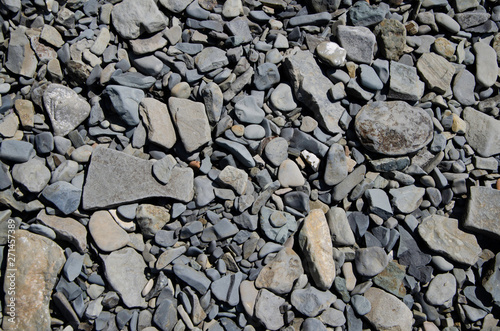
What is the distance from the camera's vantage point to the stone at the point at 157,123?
1774 millimetres

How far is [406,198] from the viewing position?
6.15ft

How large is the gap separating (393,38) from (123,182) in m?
1.61

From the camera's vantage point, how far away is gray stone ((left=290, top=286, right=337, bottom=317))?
66.2 inches

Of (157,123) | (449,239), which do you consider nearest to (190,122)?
(157,123)

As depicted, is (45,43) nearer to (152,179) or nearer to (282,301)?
(152,179)

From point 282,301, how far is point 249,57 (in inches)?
48.6

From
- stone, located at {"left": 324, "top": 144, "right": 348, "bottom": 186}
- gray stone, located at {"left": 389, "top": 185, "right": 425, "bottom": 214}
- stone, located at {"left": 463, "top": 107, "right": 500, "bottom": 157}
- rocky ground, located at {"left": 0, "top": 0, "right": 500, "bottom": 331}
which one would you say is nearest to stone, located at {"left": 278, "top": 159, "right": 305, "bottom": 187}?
rocky ground, located at {"left": 0, "top": 0, "right": 500, "bottom": 331}

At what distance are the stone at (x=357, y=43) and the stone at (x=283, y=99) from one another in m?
0.41

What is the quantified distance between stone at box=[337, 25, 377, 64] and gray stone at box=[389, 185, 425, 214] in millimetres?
711

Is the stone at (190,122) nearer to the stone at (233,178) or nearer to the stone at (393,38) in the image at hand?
the stone at (233,178)

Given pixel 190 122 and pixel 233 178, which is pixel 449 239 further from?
pixel 190 122

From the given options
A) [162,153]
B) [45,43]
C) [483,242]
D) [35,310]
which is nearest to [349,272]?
[483,242]

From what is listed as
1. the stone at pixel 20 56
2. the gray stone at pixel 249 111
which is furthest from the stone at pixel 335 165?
the stone at pixel 20 56

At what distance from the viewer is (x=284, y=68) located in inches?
76.9
